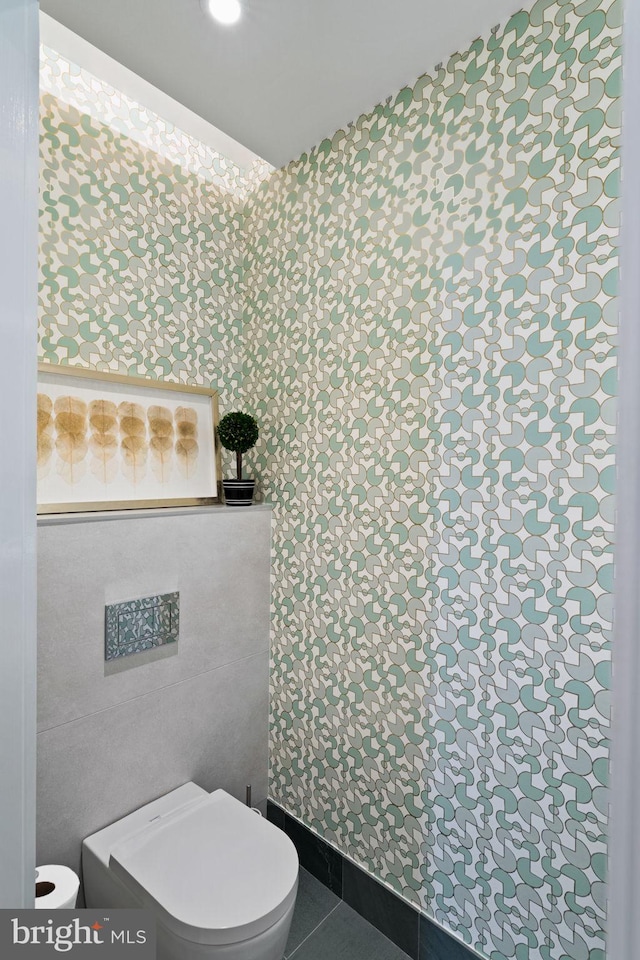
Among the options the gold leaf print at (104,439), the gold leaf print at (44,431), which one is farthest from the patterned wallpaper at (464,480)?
the gold leaf print at (44,431)

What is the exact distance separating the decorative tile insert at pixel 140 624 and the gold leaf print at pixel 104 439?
0.43 meters

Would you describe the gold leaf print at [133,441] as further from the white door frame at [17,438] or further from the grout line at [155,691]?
the white door frame at [17,438]

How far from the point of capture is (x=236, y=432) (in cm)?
196

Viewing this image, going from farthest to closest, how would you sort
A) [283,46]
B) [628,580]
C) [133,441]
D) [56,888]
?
[133,441] < [283,46] < [56,888] < [628,580]

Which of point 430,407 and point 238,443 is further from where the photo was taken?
point 238,443

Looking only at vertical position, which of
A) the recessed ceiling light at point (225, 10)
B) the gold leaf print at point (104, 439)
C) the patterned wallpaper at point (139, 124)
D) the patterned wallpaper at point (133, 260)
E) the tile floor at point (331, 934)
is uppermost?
the patterned wallpaper at point (139, 124)

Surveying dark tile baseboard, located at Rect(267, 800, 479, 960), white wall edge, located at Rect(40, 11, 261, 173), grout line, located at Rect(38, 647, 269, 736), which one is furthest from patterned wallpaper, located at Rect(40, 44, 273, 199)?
dark tile baseboard, located at Rect(267, 800, 479, 960)

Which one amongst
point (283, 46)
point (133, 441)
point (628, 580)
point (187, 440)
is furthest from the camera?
point (187, 440)

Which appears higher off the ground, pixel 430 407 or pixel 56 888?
pixel 430 407

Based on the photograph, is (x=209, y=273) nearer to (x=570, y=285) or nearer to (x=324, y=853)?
(x=570, y=285)

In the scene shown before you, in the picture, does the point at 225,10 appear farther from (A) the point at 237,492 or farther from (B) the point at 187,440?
(A) the point at 237,492

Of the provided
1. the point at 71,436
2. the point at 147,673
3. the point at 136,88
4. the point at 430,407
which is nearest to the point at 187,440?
the point at 71,436

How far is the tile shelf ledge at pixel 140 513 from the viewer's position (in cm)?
147

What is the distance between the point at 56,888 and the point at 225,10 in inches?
90.4
